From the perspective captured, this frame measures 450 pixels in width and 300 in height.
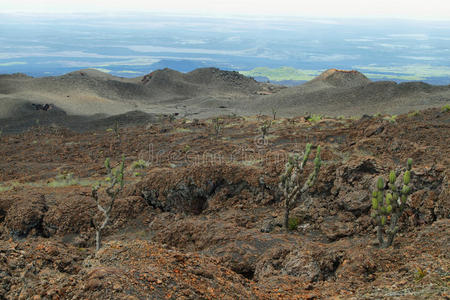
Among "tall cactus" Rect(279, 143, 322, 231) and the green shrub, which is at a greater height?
"tall cactus" Rect(279, 143, 322, 231)

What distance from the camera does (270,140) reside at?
23.8 meters

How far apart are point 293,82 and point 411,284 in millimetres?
199959

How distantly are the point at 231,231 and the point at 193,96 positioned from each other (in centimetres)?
6897

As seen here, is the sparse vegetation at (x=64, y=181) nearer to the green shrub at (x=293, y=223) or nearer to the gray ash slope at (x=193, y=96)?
the green shrub at (x=293, y=223)

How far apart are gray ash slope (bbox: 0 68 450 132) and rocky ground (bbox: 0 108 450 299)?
26291 millimetres

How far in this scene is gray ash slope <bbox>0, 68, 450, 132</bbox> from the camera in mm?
46312

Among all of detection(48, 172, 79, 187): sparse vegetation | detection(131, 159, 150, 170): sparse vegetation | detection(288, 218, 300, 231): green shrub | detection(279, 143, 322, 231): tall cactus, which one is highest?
detection(279, 143, 322, 231): tall cactus

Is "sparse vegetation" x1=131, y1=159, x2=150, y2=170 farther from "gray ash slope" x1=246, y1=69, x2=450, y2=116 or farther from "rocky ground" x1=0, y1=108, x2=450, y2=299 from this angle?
"gray ash slope" x1=246, y1=69, x2=450, y2=116

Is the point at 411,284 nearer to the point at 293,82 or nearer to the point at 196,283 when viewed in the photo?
the point at 196,283

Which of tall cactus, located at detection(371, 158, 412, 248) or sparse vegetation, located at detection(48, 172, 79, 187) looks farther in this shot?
sparse vegetation, located at detection(48, 172, 79, 187)

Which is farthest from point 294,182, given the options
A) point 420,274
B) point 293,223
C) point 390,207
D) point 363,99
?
point 363,99

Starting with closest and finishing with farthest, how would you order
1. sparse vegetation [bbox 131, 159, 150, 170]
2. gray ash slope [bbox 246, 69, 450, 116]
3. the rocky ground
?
the rocky ground
sparse vegetation [bbox 131, 159, 150, 170]
gray ash slope [bbox 246, 69, 450, 116]

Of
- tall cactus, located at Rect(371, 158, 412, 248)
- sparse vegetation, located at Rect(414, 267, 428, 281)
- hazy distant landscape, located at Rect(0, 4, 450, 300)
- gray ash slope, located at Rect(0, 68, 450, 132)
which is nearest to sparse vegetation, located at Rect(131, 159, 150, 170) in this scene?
hazy distant landscape, located at Rect(0, 4, 450, 300)

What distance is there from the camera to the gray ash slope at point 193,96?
46.3 meters
